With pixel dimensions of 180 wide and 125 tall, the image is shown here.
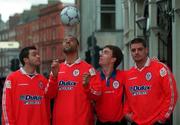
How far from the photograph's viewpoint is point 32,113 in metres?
9.77

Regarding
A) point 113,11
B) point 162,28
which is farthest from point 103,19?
point 162,28

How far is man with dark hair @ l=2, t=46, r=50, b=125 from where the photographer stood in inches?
381

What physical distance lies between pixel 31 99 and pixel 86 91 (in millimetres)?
846

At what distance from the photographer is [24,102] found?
9734 mm

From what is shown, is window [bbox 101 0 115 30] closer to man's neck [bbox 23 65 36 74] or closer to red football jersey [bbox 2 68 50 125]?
man's neck [bbox 23 65 36 74]

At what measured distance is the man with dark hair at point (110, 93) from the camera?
979cm

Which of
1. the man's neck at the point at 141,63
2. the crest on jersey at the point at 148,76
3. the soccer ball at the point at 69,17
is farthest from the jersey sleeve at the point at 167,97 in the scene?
the soccer ball at the point at 69,17

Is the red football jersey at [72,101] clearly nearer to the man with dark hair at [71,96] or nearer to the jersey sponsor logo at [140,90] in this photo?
the man with dark hair at [71,96]

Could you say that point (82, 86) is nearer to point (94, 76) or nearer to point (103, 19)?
point (94, 76)

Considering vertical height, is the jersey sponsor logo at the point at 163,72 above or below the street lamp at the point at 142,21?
below

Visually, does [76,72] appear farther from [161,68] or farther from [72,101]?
[161,68]

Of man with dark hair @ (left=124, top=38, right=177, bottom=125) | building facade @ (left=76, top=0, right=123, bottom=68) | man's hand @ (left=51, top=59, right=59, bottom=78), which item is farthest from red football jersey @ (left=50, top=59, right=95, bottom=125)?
building facade @ (left=76, top=0, right=123, bottom=68)

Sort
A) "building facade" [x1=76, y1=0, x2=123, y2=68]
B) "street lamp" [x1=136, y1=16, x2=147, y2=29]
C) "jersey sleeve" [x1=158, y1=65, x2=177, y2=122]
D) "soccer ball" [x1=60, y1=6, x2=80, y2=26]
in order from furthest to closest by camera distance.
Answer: "building facade" [x1=76, y1=0, x2=123, y2=68] < "street lamp" [x1=136, y1=16, x2=147, y2=29] < "soccer ball" [x1=60, y1=6, x2=80, y2=26] < "jersey sleeve" [x1=158, y1=65, x2=177, y2=122]

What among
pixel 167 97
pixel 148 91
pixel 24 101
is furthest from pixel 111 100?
pixel 24 101
